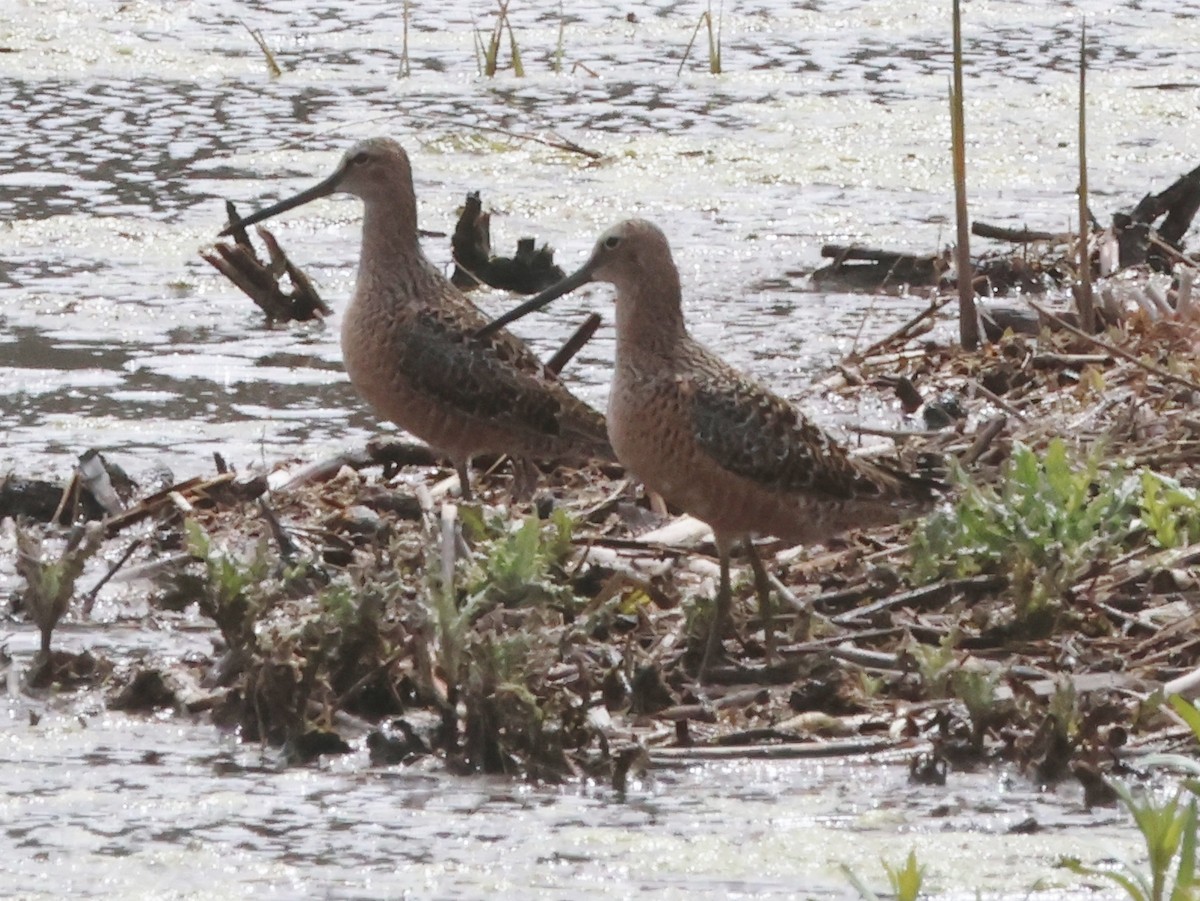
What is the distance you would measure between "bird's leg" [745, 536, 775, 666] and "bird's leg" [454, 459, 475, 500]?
114cm

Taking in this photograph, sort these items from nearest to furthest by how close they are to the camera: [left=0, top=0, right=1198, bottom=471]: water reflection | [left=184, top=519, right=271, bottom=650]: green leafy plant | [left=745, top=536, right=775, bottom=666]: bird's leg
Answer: [left=184, top=519, right=271, bottom=650]: green leafy plant
[left=745, top=536, right=775, bottom=666]: bird's leg
[left=0, top=0, right=1198, bottom=471]: water reflection

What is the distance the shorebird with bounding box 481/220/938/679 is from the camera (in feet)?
14.7

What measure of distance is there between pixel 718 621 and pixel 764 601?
0.19 meters

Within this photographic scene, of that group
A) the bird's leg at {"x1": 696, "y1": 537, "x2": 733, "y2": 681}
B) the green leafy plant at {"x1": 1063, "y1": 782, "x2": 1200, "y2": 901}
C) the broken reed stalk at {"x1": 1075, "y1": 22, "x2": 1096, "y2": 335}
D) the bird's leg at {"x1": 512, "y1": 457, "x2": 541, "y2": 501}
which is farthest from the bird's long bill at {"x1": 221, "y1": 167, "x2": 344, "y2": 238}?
the green leafy plant at {"x1": 1063, "y1": 782, "x2": 1200, "y2": 901}

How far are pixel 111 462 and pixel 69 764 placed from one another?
1.82 metres

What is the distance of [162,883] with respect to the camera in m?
3.18

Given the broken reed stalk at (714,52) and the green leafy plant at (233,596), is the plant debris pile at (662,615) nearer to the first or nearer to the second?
the green leafy plant at (233,596)

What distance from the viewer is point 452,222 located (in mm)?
8195

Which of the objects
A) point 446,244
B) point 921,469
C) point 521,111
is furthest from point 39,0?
point 921,469

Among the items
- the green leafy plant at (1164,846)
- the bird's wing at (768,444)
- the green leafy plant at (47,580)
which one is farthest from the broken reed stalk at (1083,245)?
the green leafy plant at (1164,846)

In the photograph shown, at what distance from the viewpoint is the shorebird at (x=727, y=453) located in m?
4.47

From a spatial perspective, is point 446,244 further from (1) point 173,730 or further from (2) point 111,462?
(1) point 173,730

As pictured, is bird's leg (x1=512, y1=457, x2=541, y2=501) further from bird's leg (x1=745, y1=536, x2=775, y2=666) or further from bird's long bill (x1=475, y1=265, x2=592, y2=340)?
bird's leg (x1=745, y1=536, x2=775, y2=666)

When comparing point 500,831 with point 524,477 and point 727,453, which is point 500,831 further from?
point 524,477
